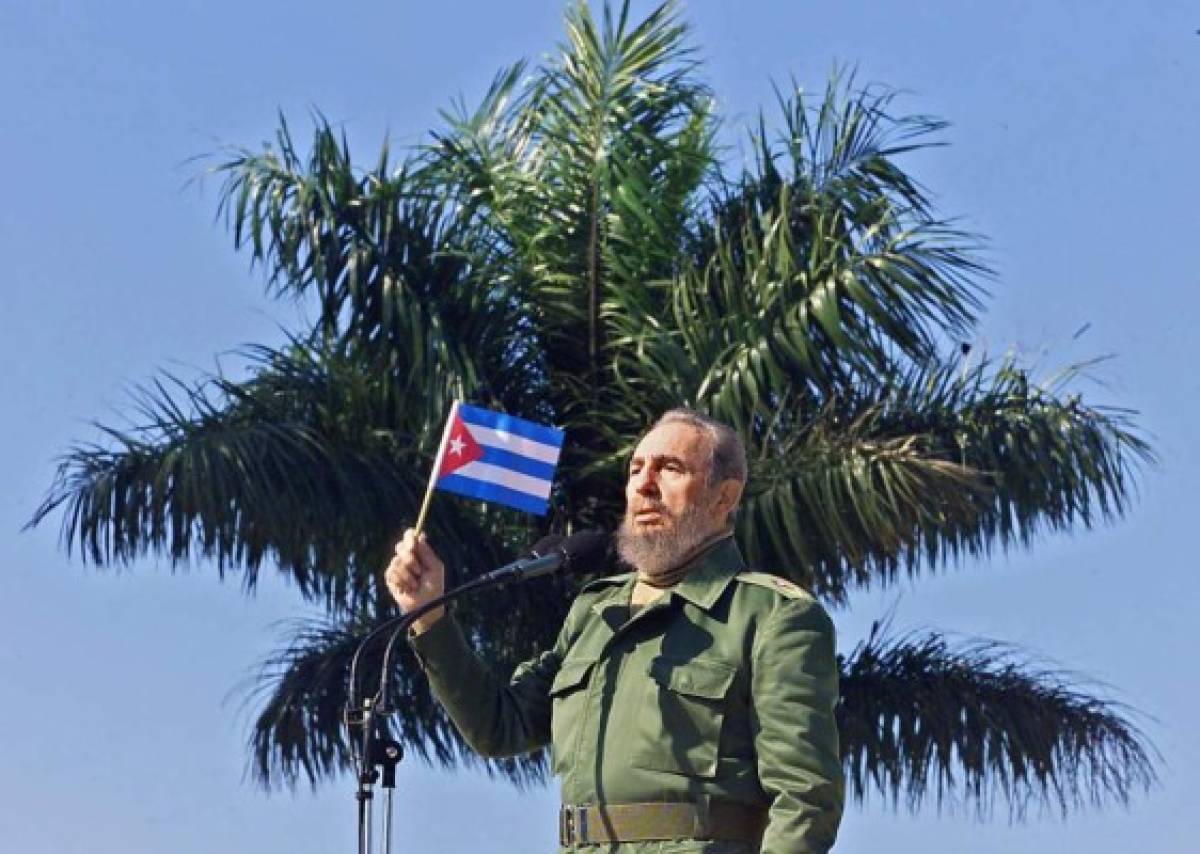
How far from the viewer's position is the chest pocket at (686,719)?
5.59m

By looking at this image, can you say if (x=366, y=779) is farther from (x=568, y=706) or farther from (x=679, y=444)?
(x=679, y=444)

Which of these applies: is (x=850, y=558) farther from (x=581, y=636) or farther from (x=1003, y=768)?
(x=581, y=636)

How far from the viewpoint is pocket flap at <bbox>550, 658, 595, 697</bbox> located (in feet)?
19.2

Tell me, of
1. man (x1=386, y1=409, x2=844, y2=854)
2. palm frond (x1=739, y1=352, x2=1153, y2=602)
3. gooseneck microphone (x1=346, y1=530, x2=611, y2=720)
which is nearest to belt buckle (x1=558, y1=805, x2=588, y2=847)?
man (x1=386, y1=409, x2=844, y2=854)

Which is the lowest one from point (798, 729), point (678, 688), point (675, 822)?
point (675, 822)

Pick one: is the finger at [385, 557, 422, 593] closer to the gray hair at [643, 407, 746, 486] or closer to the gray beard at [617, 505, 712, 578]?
the gray beard at [617, 505, 712, 578]

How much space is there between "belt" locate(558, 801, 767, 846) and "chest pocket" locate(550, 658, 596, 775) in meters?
0.16

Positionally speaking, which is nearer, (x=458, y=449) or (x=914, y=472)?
(x=458, y=449)

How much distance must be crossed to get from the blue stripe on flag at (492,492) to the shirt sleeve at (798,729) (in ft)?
4.85

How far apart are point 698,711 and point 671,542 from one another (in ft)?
1.30

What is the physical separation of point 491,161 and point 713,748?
10.8 meters

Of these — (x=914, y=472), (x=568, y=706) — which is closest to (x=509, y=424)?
(x=568, y=706)

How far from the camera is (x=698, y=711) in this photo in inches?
221

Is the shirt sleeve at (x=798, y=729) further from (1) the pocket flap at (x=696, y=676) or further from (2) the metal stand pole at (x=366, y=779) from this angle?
(2) the metal stand pole at (x=366, y=779)
